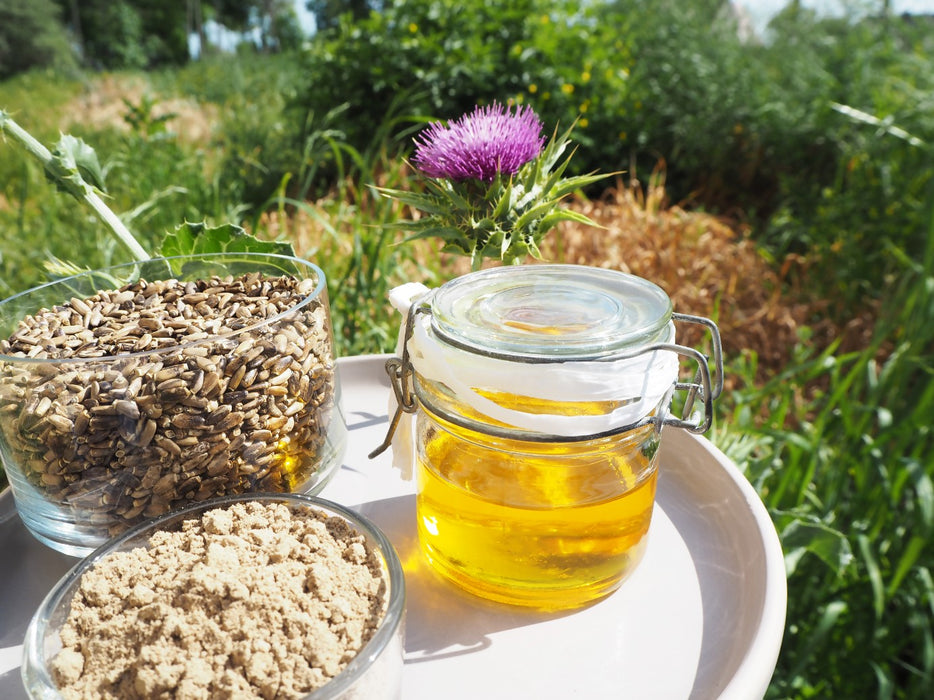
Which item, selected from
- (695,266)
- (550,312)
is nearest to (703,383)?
(550,312)

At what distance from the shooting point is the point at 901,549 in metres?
1.67

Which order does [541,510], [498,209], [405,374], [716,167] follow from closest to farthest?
[541,510]
[405,374]
[498,209]
[716,167]

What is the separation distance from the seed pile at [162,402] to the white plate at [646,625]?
21 centimetres

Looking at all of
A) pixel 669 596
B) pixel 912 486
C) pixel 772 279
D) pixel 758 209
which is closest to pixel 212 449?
pixel 669 596

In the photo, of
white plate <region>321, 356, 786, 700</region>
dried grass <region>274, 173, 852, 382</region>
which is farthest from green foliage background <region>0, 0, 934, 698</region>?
white plate <region>321, 356, 786, 700</region>

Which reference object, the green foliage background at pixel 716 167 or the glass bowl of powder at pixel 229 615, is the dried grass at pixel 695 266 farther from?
the glass bowl of powder at pixel 229 615

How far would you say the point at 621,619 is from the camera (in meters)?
0.74

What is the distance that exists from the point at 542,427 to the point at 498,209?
0.38 metres

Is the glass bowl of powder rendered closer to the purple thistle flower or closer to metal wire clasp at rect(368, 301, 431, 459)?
metal wire clasp at rect(368, 301, 431, 459)

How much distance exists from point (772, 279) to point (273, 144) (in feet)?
7.81

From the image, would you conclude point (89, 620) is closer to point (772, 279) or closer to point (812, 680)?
point (812, 680)

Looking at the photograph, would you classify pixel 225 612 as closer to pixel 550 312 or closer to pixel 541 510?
pixel 541 510

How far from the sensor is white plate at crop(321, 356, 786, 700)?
67 centimetres

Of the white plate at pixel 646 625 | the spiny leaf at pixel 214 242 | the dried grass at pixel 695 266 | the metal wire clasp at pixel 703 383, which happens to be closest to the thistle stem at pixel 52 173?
the spiny leaf at pixel 214 242
